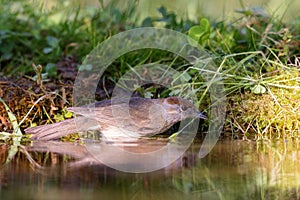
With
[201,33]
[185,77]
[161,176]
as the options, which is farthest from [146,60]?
[161,176]

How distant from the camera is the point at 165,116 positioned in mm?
5523

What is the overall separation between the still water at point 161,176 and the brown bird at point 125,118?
19.1 inches

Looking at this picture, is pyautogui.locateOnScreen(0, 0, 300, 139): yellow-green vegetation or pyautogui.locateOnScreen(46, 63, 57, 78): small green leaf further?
pyautogui.locateOnScreen(46, 63, 57, 78): small green leaf

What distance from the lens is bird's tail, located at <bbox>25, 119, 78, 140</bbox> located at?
5.35 meters

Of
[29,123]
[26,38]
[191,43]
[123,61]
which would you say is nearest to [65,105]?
[29,123]

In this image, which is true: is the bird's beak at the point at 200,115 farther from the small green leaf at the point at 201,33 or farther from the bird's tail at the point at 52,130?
the small green leaf at the point at 201,33

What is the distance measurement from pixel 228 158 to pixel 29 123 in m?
2.09

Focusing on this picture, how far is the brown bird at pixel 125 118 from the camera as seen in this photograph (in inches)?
213

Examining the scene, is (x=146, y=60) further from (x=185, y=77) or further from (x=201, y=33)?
(x=185, y=77)

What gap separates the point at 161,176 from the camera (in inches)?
156

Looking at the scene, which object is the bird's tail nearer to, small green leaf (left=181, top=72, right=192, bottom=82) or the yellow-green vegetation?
the yellow-green vegetation

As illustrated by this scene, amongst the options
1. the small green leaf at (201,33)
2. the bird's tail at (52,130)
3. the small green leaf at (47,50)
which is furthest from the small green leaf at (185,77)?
the small green leaf at (47,50)

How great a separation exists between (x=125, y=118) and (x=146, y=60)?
1.38 metres

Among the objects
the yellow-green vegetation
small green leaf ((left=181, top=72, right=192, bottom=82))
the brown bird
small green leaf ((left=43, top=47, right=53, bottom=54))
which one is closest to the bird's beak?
the brown bird
